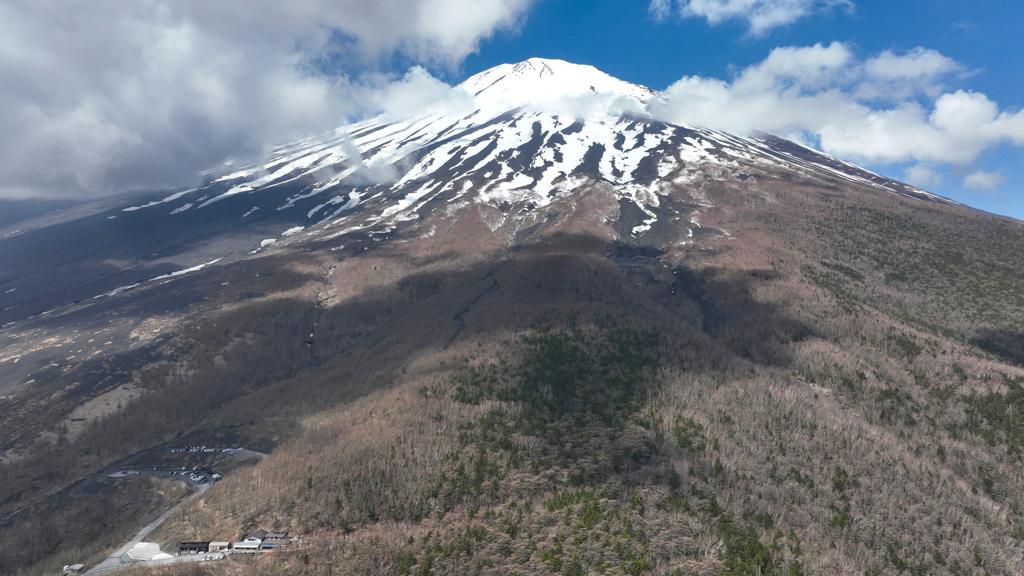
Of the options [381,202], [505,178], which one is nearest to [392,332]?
[381,202]

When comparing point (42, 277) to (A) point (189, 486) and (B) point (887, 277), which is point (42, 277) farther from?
(B) point (887, 277)

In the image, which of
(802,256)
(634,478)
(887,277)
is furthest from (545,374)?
(887,277)

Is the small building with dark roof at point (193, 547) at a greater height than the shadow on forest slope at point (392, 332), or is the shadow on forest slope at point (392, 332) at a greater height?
the shadow on forest slope at point (392, 332)

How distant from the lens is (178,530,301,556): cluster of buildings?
113ft

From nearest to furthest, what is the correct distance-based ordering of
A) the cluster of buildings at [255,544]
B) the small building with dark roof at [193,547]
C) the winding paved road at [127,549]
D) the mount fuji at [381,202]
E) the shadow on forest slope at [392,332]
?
the cluster of buildings at [255,544] → the small building with dark roof at [193,547] → the winding paved road at [127,549] → the shadow on forest slope at [392,332] → the mount fuji at [381,202]

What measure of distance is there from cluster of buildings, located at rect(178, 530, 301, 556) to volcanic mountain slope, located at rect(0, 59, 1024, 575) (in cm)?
148

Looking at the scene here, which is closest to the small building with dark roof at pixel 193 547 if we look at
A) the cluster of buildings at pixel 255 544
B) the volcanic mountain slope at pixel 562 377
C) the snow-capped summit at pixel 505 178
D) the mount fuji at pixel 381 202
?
the cluster of buildings at pixel 255 544

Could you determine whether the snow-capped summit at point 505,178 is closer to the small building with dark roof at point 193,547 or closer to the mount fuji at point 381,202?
the mount fuji at point 381,202

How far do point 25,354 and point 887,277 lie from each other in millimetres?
150483

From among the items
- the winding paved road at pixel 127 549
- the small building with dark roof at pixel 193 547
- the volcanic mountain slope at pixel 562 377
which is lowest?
the winding paved road at pixel 127 549

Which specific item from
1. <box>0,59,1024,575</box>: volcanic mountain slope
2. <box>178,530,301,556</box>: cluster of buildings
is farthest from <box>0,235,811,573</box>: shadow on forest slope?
<box>178,530,301,556</box>: cluster of buildings

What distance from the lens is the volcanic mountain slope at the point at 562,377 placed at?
33625 mm

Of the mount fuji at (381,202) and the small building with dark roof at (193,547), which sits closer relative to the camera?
the small building with dark roof at (193,547)

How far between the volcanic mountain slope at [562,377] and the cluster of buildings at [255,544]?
4.87 feet
